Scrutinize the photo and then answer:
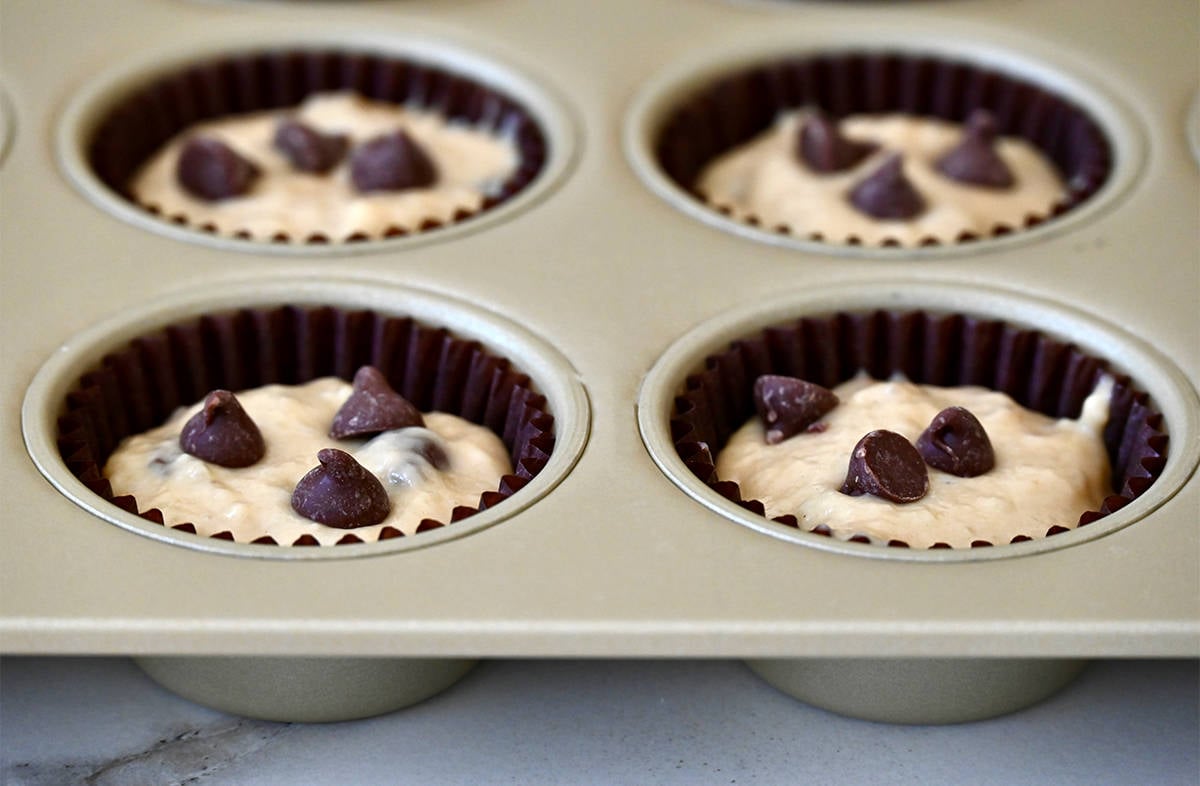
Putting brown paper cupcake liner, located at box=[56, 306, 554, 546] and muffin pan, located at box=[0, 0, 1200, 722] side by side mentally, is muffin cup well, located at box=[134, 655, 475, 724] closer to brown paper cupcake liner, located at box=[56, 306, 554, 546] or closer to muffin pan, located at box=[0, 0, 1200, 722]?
muffin pan, located at box=[0, 0, 1200, 722]

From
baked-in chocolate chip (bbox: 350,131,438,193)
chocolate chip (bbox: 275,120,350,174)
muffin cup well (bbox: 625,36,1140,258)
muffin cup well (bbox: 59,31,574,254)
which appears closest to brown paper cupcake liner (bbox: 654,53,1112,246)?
muffin cup well (bbox: 625,36,1140,258)

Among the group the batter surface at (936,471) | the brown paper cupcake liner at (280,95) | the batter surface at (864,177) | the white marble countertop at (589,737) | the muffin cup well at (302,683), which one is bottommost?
the white marble countertop at (589,737)

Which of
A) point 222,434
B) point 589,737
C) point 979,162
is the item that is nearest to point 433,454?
point 222,434

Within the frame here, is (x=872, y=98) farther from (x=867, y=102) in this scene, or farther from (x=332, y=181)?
(x=332, y=181)

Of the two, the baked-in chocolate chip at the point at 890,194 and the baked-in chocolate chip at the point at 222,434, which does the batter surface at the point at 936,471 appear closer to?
the baked-in chocolate chip at the point at 890,194

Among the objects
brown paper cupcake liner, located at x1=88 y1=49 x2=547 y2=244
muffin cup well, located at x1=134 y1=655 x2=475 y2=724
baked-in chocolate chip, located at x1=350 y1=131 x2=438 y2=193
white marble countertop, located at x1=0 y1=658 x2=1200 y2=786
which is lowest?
white marble countertop, located at x1=0 y1=658 x2=1200 y2=786

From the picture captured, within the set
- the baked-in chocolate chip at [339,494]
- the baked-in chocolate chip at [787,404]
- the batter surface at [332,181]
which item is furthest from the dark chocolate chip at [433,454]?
the batter surface at [332,181]
